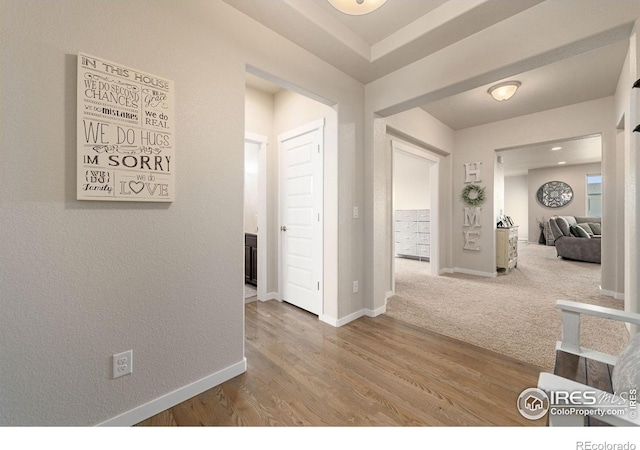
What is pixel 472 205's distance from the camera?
4.93m

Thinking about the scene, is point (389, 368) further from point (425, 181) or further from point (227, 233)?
point (425, 181)

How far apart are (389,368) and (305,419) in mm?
770

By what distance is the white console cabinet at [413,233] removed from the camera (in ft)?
20.6

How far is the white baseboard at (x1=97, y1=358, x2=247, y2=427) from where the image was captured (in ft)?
4.52

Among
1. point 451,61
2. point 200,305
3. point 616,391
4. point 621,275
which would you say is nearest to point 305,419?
point 200,305

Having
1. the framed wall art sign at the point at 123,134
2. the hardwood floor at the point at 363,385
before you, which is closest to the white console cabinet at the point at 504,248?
the hardwood floor at the point at 363,385

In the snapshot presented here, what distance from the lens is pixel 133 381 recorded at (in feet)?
4.64

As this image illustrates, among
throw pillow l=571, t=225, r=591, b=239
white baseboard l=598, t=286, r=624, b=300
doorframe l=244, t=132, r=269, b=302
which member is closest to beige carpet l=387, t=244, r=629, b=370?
white baseboard l=598, t=286, r=624, b=300

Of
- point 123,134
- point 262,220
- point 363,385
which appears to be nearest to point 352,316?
point 363,385

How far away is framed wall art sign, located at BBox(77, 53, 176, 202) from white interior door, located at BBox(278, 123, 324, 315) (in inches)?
63.4

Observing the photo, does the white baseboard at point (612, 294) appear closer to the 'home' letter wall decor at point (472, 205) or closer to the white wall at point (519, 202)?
the 'home' letter wall decor at point (472, 205)

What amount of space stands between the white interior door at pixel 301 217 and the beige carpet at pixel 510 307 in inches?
40.1

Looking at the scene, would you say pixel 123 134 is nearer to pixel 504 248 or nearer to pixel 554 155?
pixel 504 248

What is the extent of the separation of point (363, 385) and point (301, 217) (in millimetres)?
1919
